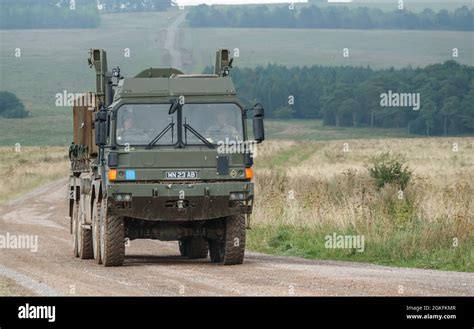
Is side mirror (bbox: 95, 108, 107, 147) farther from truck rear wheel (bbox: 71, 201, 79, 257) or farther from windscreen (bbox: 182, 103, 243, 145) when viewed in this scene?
truck rear wheel (bbox: 71, 201, 79, 257)

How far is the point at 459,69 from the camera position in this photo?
146750 mm

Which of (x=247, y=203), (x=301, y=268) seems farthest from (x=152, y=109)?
(x=301, y=268)

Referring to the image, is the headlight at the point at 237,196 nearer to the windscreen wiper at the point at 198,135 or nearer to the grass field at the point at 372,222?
the windscreen wiper at the point at 198,135

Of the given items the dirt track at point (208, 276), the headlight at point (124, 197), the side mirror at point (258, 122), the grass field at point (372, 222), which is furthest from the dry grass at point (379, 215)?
the headlight at point (124, 197)

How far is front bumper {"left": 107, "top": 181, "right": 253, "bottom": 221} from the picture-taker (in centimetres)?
1928

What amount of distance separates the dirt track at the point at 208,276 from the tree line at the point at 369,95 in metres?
97.5

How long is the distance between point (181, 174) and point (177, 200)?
16.4 inches

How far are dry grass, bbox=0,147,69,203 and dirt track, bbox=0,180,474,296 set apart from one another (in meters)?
26.3

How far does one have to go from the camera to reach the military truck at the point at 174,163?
19359mm

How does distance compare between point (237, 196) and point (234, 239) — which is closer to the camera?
point (237, 196)

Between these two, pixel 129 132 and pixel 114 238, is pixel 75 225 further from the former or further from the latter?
pixel 129 132

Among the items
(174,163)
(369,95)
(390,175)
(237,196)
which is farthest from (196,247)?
(369,95)

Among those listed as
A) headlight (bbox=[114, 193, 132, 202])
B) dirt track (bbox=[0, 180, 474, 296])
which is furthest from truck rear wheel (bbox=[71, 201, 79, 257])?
headlight (bbox=[114, 193, 132, 202])

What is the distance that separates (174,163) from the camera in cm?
1941
